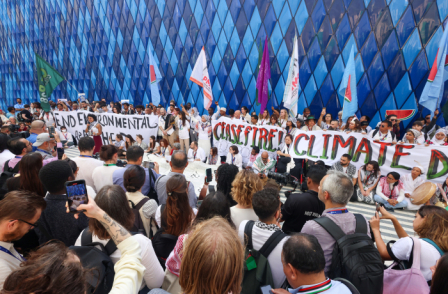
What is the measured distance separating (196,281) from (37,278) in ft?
1.92

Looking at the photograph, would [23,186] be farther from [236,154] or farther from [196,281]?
[236,154]

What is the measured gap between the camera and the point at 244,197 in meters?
2.51

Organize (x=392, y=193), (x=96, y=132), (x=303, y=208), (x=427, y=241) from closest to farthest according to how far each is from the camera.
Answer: (x=427, y=241) < (x=303, y=208) < (x=392, y=193) < (x=96, y=132)

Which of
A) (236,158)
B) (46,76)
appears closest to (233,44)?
(236,158)

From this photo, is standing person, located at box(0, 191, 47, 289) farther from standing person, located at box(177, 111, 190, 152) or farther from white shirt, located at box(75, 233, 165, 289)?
standing person, located at box(177, 111, 190, 152)

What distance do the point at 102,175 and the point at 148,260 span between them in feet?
6.73

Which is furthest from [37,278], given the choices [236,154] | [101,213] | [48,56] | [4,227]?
[48,56]

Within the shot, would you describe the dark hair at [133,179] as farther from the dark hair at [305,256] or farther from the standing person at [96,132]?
the standing person at [96,132]

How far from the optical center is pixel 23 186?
260 centimetres

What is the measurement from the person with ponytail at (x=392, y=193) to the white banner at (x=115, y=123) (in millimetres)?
6180

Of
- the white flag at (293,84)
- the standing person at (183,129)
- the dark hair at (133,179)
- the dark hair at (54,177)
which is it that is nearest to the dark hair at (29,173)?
the dark hair at (54,177)

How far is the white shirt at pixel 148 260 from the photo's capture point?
156 centimetres

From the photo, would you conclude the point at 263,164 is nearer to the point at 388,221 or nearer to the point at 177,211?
the point at 388,221

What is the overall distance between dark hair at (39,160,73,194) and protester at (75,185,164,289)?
0.56 metres
